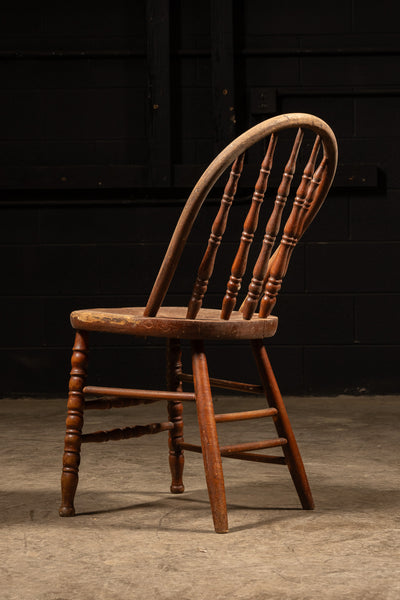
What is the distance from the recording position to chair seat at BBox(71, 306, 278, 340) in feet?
5.87

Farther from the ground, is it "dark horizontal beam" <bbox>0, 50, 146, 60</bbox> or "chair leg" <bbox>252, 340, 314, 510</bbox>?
"dark horizontal beam" <bbox>0, 50, 146, 60</bbox>

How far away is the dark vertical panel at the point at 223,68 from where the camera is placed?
3.94m

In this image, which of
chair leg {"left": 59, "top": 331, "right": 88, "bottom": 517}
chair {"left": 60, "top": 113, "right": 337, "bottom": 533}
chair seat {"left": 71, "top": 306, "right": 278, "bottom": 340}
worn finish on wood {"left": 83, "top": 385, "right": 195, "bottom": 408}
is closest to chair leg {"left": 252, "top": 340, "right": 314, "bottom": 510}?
chair {"left": 60, "top": 113, "right": 337, "bottom": 533}

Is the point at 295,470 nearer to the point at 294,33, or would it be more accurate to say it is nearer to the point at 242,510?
the point at 242,510

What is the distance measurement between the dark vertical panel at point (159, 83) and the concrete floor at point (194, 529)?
145cm

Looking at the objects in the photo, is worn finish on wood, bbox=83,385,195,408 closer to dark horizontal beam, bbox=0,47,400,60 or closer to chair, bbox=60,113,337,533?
chair, bbox=60,113,337,533

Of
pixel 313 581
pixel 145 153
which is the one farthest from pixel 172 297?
pixel 313 581

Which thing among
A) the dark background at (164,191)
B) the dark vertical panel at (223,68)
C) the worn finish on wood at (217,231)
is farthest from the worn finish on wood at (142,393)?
the dark vertical panel at (223,68)

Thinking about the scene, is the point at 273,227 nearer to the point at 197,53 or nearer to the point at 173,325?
the point at 173,325

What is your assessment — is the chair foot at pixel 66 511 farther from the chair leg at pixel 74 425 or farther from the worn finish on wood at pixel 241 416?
the worn finish on wood at pixel 241 416

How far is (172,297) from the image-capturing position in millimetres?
3990

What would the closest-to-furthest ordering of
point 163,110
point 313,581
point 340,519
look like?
Answer: point 313,581 < point 340,519 < point 163,110

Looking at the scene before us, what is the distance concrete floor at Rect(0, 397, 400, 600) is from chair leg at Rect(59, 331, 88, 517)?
0.17 ft

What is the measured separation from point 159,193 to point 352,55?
1083 millimetres
